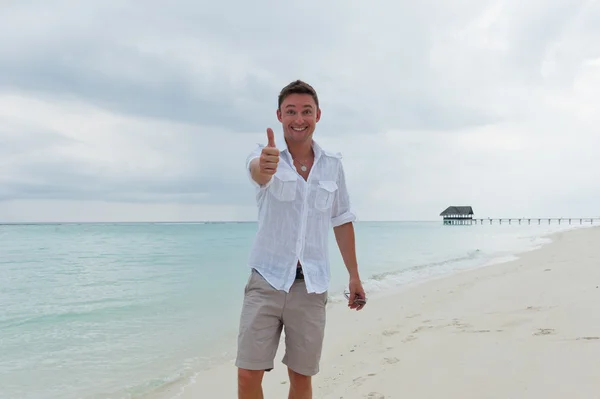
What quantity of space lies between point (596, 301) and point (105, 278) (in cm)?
1660

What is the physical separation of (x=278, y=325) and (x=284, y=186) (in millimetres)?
821

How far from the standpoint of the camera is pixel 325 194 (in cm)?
254

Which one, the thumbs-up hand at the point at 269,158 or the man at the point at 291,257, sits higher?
the thumbs-up hand at the point at 269,158

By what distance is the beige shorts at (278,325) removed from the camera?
Result: 238cm

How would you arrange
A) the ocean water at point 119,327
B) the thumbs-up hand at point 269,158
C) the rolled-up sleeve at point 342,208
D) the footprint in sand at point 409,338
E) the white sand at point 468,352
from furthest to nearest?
the ocean water at point 119,327, the footprint in sand at point 409,338, the white sand at point 468,352, the rolled-up sleeve at point 342,208, the thumbs-up hand at point 269,158

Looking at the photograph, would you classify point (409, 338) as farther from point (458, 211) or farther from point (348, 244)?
point (458, 211)

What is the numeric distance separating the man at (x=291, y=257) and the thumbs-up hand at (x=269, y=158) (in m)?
0.17

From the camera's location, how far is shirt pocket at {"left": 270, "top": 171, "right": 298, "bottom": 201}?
2.37 m

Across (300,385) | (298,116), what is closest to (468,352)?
(300,385)

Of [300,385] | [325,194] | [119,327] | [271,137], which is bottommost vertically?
[119,327]

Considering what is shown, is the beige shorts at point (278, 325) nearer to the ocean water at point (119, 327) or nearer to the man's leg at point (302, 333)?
the man's leg at point (302, 333)

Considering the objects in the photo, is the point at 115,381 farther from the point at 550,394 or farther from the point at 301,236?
the point at 550,394

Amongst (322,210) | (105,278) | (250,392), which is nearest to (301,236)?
(322,210)

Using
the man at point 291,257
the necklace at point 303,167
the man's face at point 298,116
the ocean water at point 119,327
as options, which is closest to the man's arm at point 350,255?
the man at point 291,257
